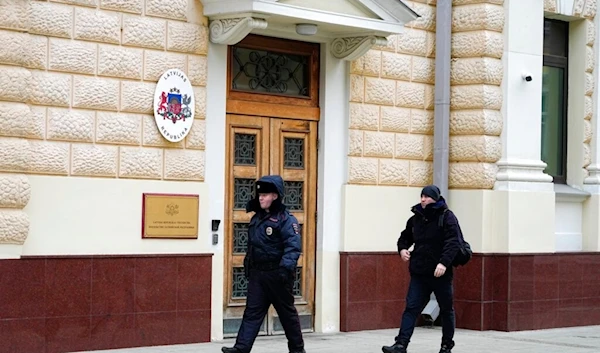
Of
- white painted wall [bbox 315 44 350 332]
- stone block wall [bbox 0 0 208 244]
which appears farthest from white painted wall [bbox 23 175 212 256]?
white painted wall [bbox 315 44 350 332]

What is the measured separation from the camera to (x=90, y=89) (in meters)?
13.6

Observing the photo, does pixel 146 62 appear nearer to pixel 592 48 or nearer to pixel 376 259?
pixel 376 259

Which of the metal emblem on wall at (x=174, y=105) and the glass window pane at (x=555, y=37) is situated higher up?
the glass window pane at (x=555, y=37)

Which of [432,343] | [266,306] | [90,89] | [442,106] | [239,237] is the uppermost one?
[442,106]

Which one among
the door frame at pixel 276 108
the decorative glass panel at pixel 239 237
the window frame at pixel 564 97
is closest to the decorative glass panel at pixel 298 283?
the door frame at pixel 276 108

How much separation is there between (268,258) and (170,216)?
6.99 feet

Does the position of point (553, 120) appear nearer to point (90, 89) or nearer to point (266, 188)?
point (266, 188)

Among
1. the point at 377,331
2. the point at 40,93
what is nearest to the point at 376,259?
the point at 377,331

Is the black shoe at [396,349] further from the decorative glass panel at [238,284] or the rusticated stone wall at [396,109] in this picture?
the rusticated stone wall at [396,109]

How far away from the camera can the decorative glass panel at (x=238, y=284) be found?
50.4ft

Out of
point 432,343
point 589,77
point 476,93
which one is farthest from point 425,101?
point 432,343

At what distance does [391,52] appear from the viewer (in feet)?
55.3

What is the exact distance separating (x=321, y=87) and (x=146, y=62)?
9.66 feet

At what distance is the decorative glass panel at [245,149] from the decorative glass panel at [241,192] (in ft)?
0.77
